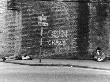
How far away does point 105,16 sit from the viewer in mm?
24344

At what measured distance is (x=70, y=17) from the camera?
2436cm

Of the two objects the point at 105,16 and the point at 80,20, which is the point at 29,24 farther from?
the point at 105,16

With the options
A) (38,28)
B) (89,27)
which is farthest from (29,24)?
(89,27)

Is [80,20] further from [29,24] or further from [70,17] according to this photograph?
[29,24]

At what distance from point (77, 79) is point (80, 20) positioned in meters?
12.6

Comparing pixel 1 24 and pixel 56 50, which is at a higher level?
pixel 1 24

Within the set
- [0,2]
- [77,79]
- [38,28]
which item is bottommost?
[77,79]

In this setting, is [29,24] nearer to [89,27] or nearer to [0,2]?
[0,2]

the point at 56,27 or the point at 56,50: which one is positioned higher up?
the point at 56,27

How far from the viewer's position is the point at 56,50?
2455 cm

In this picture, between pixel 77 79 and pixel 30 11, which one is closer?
pixel 77 79

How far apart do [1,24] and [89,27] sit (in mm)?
6309

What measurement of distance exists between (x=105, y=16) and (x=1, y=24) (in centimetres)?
744

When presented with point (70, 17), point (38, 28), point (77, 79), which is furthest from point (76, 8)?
point (77, 79)
